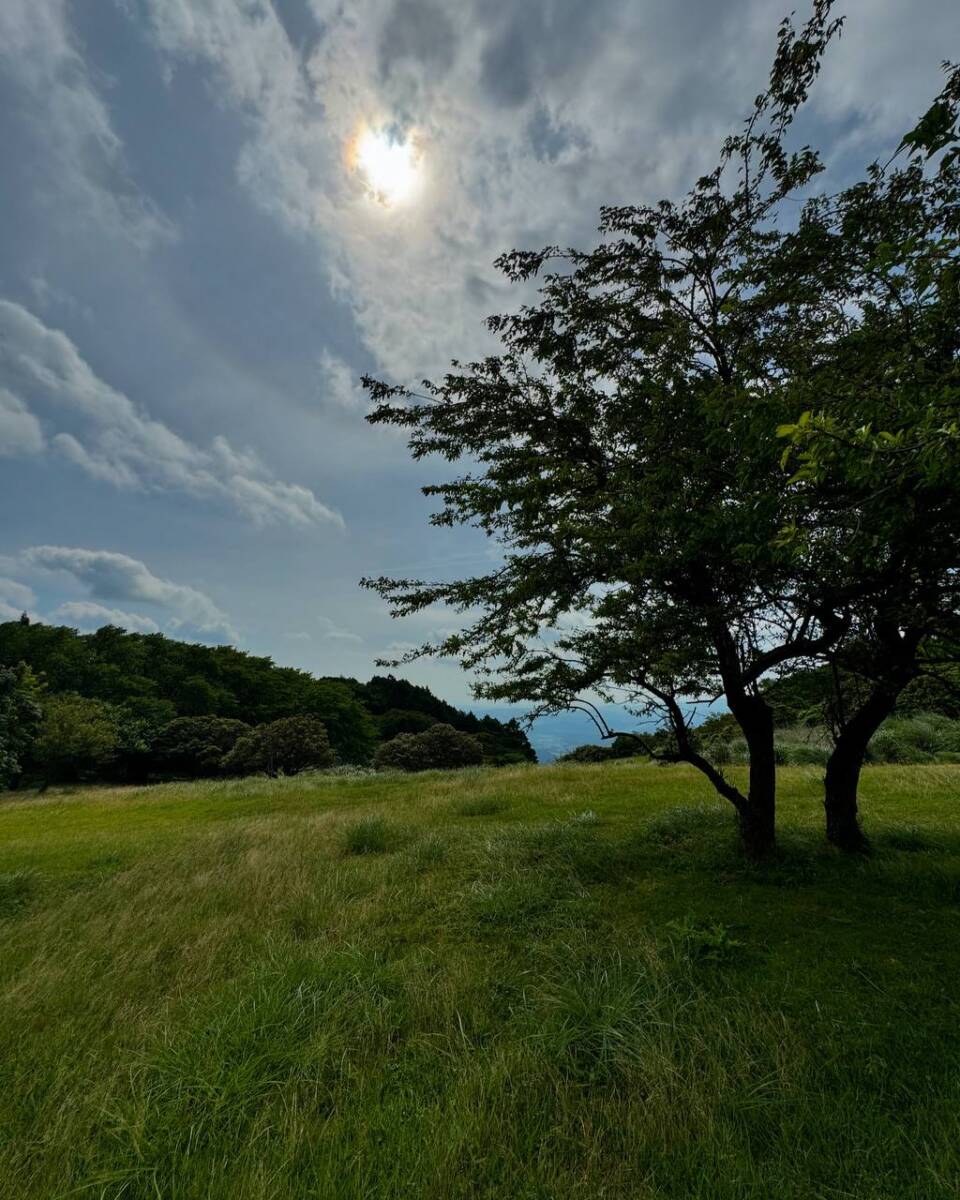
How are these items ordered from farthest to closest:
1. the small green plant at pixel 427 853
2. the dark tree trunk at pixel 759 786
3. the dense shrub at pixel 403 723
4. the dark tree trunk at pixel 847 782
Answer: the dense shrub at pixel 403 723
the small green plant at pixel 427 853
the dark tree trunk at pixel 847 782
the dark tree trunk at pixel 759 786

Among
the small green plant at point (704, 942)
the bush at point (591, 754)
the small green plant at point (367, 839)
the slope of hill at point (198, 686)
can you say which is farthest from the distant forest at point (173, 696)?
the small green plant at point (704, 942)

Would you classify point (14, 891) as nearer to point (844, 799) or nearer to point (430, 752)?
point (844, 799)

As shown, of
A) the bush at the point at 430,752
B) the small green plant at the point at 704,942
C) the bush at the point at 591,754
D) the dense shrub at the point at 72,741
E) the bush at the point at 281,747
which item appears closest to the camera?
the small green plant at the point at 704,942

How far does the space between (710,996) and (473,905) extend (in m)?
3.37

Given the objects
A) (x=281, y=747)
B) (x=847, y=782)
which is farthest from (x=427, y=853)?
(x=281, y=747)

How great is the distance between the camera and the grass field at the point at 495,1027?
9.85ft

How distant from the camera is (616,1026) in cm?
415

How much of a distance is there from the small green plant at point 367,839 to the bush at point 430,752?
1178 inches

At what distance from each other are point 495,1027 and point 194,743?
51315 millimetres

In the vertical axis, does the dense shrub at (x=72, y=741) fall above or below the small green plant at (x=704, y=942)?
above

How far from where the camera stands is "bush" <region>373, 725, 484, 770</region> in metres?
40.1

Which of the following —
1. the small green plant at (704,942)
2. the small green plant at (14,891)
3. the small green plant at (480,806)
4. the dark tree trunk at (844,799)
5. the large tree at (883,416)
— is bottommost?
the small green plant at (14,891)

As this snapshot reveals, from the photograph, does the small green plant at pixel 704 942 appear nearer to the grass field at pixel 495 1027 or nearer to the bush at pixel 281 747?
the grass field at pixel 495 1027

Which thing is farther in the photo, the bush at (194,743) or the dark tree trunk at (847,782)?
the bush at (194,743)
